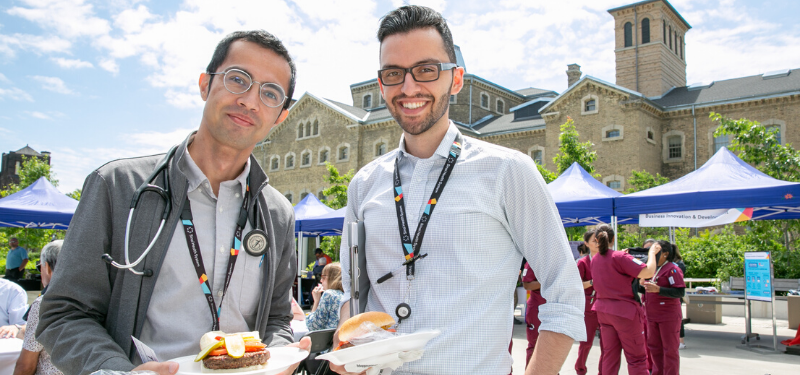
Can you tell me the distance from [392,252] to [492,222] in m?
0.42

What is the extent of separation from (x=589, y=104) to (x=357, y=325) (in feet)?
119

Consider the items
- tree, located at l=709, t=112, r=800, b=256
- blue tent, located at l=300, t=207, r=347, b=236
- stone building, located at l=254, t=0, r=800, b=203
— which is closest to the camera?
blue tent, located at l=300, t=207, r=347, b=236

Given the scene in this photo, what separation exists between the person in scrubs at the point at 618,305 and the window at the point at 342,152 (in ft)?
118

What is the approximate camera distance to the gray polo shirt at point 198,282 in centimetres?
196

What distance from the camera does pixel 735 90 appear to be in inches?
1347

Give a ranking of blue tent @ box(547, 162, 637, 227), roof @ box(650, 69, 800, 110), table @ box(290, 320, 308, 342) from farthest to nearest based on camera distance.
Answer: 1. roof @ box(650, 69, 800, 110)
2. blue tent @ box(547, 162, 637, 227)
3. table @ box(290, 320, 308, 342)

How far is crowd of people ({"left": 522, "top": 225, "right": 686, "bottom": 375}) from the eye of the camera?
7.38 metres

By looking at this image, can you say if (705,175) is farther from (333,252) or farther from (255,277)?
(333,252)

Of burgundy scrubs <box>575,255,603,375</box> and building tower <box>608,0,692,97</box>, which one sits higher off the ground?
building tower <box>608,0,692,97</box>

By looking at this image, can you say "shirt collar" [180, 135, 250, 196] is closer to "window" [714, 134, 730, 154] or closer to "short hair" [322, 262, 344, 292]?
"short hair" [322, 262, 344, 292]

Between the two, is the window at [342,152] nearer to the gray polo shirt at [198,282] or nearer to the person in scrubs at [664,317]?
the person in scrubs at [664,317]

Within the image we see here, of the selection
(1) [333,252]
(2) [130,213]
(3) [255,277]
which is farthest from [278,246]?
(1) [333,252]

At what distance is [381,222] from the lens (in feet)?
7.23

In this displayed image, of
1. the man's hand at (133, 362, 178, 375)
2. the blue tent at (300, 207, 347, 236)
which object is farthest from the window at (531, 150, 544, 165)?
the man's hand at (133, 362, 178, 375)
